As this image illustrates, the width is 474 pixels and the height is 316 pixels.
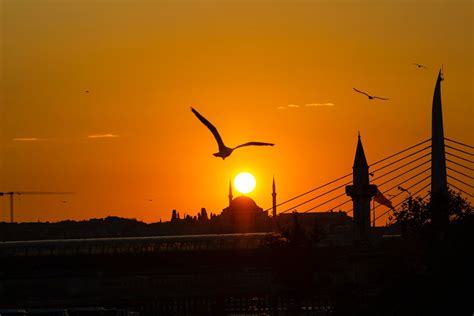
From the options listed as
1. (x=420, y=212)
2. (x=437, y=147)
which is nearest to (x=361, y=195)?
(x=437, y=147)

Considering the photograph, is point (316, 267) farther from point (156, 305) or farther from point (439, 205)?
point (439, 205)

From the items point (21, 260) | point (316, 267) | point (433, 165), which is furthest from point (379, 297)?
point (21, 260)

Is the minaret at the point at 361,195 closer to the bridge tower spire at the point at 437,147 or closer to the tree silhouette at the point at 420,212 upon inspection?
the bridge tower spire at the point at 437,147

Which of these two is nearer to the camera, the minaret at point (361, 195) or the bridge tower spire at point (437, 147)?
the bridge tower spire at point (437, 147)

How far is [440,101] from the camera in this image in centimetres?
12625

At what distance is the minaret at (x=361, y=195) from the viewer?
137125 millimetres

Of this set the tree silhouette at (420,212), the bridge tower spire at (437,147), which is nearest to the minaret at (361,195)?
the bridge tower spire at (437,147)

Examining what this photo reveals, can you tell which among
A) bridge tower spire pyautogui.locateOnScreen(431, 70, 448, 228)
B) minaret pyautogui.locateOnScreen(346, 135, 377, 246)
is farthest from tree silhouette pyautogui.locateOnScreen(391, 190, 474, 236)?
minaret pyautogui.locateOnScreen(346, 135, 377, 246)

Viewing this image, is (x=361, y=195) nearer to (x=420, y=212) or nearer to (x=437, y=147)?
(x=437, y=147)

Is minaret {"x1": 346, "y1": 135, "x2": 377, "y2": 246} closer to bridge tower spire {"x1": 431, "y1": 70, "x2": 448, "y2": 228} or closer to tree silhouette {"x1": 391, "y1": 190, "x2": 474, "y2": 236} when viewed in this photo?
bridge tower spire {"x1": 431, "y1": 70, "x2": 448, "y2": 228}

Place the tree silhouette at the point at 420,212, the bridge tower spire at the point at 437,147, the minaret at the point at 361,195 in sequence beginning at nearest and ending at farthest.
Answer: the tree silhouette at the point at 420,212, the bridge tower spire at the point at 437,147, the minaret at the point at 361,195

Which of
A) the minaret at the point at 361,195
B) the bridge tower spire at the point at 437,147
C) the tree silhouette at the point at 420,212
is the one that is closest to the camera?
the tree silhouette at the point at 420,212

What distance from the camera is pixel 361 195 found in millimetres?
137000

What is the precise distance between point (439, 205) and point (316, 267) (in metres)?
26.0
